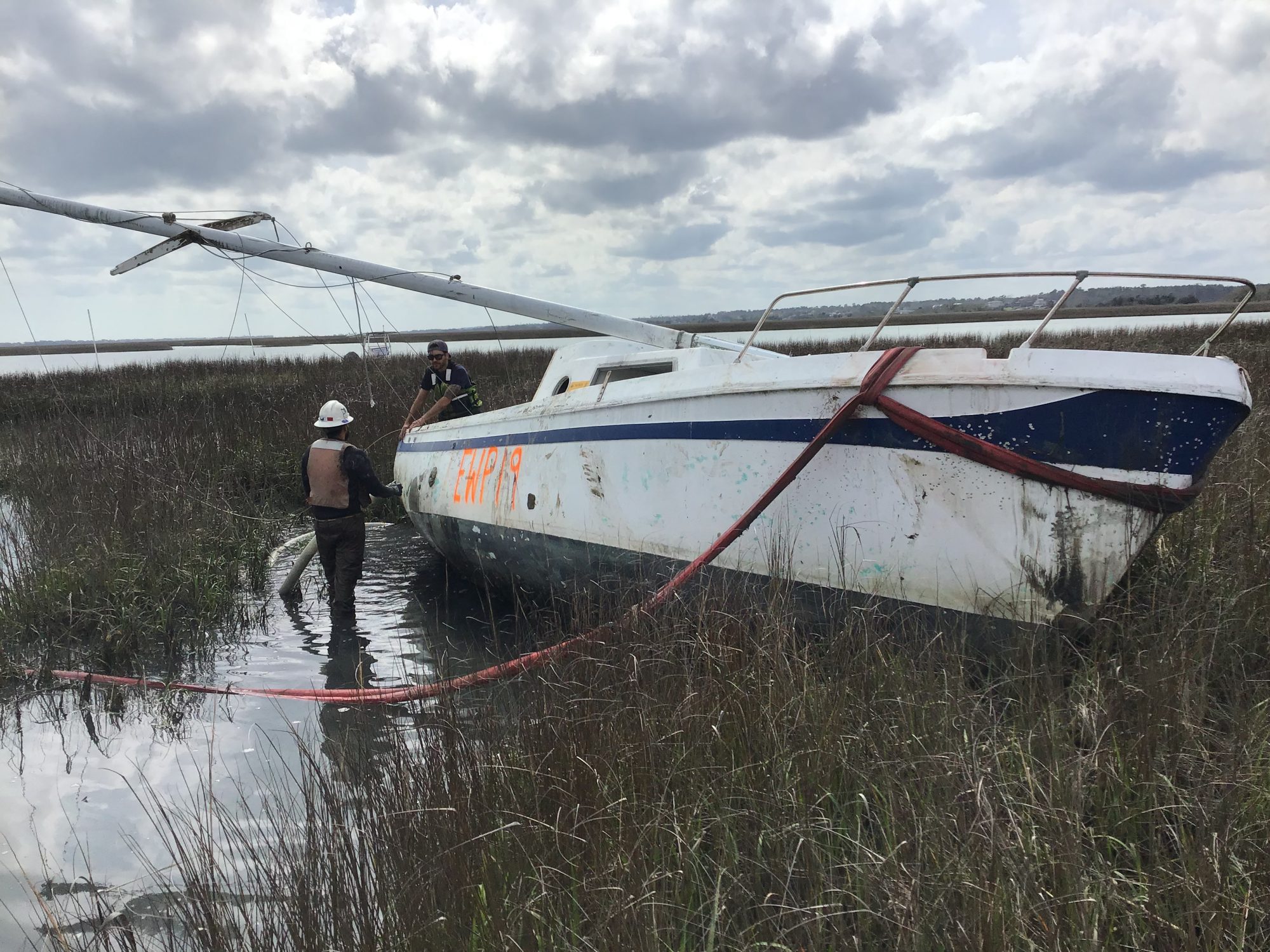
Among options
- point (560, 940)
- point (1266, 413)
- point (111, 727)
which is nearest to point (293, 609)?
point (111, 727)

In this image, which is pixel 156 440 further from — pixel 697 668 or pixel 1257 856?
pixel 1257 856

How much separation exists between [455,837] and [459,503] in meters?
4.79

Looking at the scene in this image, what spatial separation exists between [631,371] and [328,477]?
266cm

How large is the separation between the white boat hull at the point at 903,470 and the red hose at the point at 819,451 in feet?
0.18

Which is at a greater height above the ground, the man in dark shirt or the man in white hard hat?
the man in dark shirt

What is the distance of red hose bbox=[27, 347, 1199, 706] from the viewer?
3758mm

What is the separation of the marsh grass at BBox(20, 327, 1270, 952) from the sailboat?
37cm

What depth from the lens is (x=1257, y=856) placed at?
239 cm

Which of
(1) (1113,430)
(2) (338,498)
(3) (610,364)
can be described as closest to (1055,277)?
(1) (1113,430)

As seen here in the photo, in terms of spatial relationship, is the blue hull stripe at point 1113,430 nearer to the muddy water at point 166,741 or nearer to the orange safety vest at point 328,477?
the muddy water at point 166,741

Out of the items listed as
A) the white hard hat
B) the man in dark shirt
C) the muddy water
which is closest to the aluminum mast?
the man in dark shirt

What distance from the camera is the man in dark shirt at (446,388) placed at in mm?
8930

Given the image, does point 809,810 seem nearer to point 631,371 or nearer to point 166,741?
point 166,741

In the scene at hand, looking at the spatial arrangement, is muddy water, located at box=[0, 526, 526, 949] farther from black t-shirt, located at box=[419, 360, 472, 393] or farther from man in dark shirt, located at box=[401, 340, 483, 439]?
black t-shirt, located at box=[419, 360, 472, 393]
